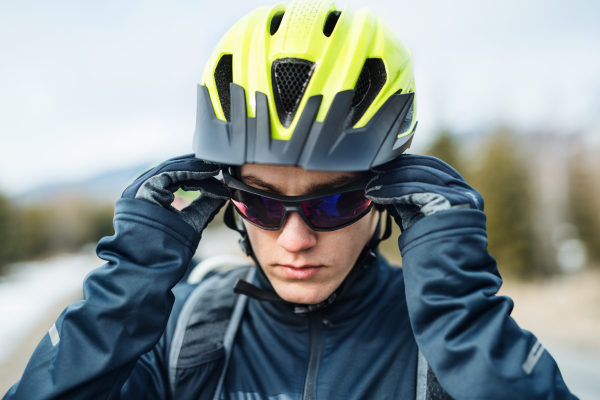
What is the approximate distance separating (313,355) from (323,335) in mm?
101

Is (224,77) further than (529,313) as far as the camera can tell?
No

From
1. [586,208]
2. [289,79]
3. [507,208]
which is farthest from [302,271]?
[586,208]

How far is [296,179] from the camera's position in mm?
1600

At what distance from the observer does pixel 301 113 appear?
1587 millimetres

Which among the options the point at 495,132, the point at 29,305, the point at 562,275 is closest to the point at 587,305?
the point at 562,275

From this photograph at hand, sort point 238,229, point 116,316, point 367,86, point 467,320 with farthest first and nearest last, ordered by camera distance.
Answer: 1. point 238,229
2. point 367,86
3. point 116,316
4. point 467,320

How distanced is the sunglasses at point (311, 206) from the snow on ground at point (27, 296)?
492 cm

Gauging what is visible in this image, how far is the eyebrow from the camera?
1.60m

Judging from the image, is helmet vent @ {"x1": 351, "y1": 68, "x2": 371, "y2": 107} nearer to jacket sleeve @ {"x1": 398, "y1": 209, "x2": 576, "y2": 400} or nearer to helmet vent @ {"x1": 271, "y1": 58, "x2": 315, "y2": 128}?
helmet vent @ {"x1": 271, "y1": 58, "x2": 315, "y2": 128}

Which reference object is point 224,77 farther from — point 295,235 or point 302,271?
point 302,271

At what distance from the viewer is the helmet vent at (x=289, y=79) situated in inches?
66.4

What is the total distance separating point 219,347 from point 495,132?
818 inches

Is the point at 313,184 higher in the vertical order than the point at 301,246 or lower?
higher

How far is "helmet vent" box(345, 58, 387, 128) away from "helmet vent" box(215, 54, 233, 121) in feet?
1.98
